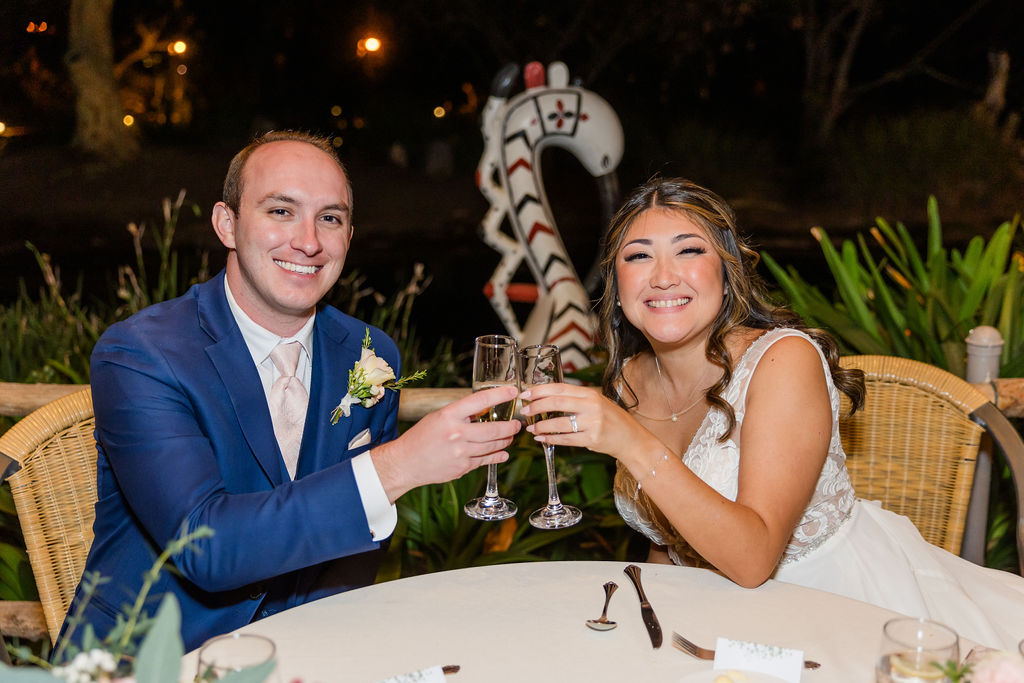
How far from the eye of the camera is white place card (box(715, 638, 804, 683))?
4.33 ft

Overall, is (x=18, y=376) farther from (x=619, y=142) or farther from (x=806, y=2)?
(x=806, y=2)

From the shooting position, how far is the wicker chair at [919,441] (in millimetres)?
2457

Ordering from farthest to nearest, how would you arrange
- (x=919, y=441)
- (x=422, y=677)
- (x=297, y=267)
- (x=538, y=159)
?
1. (x=538, y=159)
2. (x=919, y=441)
3. (x=297, y=267)
4. (x=422, y=677)

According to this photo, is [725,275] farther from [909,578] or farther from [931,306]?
[931,306]

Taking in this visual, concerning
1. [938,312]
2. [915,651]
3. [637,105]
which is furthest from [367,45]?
[915,651]

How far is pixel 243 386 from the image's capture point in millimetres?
1901

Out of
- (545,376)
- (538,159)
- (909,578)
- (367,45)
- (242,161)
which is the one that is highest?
(367,45)

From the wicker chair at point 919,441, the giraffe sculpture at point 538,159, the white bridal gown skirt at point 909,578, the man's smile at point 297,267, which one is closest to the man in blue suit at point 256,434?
the man's smile at point 297,267

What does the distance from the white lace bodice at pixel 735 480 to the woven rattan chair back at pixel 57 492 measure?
124cm

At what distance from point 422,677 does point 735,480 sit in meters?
0.95

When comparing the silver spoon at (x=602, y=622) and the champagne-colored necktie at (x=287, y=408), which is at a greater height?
the champagne-colored necktie at (x=287, y=408)

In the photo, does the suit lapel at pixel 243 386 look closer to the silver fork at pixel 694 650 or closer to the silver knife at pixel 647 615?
Result: the silver knife at pixel 647 615

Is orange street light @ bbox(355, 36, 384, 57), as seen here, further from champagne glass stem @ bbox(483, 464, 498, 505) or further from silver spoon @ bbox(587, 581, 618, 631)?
silver spoon @ bbox(587, 581, 618, 631)

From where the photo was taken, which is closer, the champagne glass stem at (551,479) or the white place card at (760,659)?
the white place card at (760,659)
